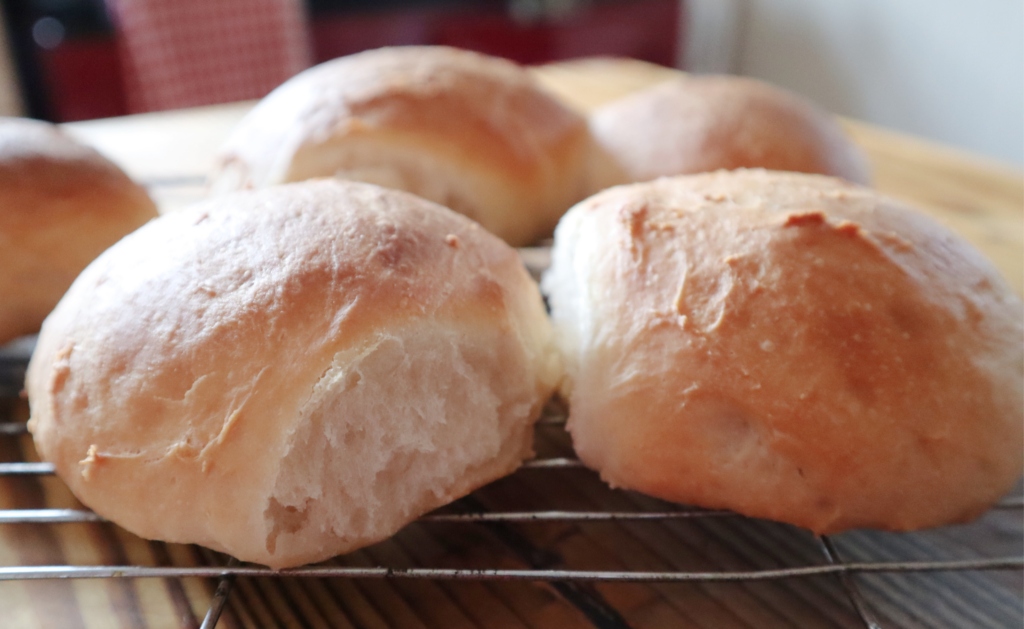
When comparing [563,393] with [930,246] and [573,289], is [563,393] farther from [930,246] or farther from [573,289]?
[930,246]

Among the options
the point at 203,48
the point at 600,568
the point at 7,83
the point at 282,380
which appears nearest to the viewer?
the point at 282,380

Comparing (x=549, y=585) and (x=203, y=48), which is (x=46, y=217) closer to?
(x=549, y=585)

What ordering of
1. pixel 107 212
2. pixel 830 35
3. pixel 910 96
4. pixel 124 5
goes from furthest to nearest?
pixel 830 35 → pixel 910 96 → pixel 124 5 → pixel 107 212

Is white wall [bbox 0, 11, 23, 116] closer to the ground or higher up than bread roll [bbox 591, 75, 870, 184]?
closer to the ground

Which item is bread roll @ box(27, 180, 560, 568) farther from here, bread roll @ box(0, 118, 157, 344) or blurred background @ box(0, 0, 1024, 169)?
blurred background @ box(0, 0, 1024, 169)

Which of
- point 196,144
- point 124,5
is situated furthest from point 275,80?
point 196,144

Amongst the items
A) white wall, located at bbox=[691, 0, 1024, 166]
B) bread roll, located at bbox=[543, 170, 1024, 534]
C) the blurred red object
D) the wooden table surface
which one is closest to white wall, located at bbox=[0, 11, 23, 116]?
the blurred red object

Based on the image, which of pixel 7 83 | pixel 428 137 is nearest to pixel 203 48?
pixel 7 83
